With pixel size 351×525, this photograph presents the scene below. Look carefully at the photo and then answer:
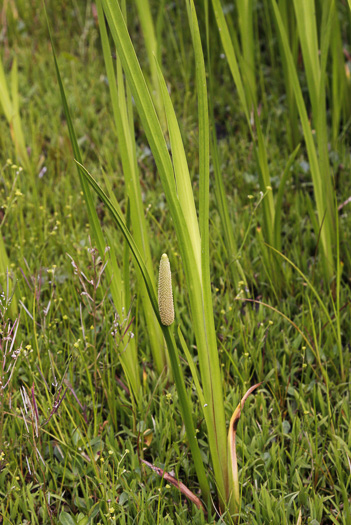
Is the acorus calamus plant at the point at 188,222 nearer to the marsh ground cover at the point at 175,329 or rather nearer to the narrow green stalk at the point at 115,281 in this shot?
the marsh ground cover at the point at 175,329

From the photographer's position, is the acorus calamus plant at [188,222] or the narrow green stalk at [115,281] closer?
the acorus calamus plant at [188,222]

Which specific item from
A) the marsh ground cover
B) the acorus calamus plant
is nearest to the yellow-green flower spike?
Result: the acorus calamus plant

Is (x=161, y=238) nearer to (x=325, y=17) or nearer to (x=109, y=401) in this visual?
(x=109, y=401)

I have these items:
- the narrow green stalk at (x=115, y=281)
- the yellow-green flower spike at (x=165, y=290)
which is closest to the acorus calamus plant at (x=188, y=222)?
the yellow-green flower spike at (x=165, y=290)

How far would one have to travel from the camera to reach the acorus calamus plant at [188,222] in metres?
0.90

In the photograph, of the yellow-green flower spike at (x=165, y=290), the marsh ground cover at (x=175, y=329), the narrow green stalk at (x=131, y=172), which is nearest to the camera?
the yellow-green flower spike at (x=165, y=290)

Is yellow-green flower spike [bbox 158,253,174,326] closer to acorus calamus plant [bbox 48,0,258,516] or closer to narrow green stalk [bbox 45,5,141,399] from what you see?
acorus calamus plant [bbox 48,0,258,516]

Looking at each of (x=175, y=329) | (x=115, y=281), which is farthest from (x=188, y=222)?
(x=175, y=329)

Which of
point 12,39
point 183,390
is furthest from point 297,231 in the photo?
point 12,39

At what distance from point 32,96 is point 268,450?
230 cm

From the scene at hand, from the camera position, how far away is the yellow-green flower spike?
90 cm

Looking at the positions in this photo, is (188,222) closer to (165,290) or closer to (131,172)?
(165,290)

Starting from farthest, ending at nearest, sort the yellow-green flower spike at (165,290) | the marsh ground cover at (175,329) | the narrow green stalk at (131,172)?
the narrow green stalk at (131,172)
the marsh ground cover at (175,329)
the yellow-green flower spike at (165,290)

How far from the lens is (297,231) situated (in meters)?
1.83
